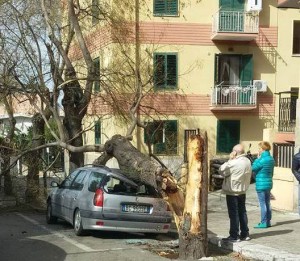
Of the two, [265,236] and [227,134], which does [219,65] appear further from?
[265,236]

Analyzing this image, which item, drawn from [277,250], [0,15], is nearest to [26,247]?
[277,250]

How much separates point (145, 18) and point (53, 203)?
45.6 feet

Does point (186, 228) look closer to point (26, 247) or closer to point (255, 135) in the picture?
point (26, 247)

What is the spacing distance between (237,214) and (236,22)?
688 inches

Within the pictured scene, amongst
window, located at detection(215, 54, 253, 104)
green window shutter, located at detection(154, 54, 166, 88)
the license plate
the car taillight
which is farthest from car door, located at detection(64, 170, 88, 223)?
window, located at detection(215, 54, 253, 104)

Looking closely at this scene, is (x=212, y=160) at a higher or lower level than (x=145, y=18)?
lower

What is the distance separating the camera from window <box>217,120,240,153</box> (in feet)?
86.7

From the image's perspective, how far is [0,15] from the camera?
16.9 meters

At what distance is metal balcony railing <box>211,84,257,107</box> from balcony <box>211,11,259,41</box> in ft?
7.71

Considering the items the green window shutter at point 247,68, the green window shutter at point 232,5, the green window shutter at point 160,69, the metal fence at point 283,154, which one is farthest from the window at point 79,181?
the green window shutter at point 232,5

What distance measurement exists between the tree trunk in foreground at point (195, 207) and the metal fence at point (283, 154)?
6.54 meters

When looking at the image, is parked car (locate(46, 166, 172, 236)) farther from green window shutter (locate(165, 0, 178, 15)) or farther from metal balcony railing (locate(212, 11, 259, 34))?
metal balcony railing (locate(212, 11, 259, 34))

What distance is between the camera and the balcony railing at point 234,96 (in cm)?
2583

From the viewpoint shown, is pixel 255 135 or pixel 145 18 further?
pixel 255 135
